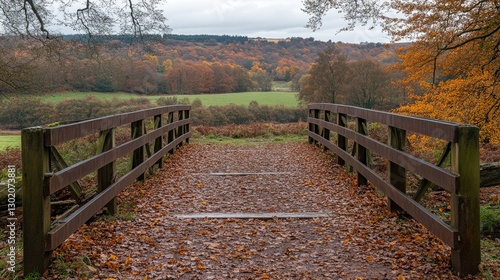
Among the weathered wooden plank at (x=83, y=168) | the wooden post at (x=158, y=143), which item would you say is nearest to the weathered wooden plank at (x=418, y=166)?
the weathered wooden plank at (x=83, y=168)

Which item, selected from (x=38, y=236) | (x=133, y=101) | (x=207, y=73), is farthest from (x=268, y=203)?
(x=207, y=73)

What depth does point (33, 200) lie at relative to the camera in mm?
3793

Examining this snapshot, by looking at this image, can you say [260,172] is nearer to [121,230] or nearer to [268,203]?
[268,203]

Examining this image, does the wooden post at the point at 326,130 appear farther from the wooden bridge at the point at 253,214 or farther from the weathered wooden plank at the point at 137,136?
the wooden bridge at the point at 253,214

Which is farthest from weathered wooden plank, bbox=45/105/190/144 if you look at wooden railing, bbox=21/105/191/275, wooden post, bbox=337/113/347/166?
wooden post, bbox=337/113/347/166

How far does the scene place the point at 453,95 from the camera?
13.4 m

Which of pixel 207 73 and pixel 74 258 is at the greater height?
pixel 207 73

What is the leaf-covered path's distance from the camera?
4.25 meters

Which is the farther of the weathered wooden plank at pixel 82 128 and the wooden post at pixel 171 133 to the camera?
the wooden post at pixel 171 133

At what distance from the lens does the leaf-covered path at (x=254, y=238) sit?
425 cm

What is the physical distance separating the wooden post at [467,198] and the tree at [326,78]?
34.7 metres

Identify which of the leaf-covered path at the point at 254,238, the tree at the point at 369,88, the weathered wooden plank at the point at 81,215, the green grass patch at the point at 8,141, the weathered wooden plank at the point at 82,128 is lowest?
the green grass patch at the point at 8,141

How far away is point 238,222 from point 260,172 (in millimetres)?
4023

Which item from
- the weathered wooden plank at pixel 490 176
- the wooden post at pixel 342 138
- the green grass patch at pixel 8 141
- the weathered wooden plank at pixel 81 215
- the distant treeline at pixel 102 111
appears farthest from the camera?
the distant treeline at pixel 102 111
